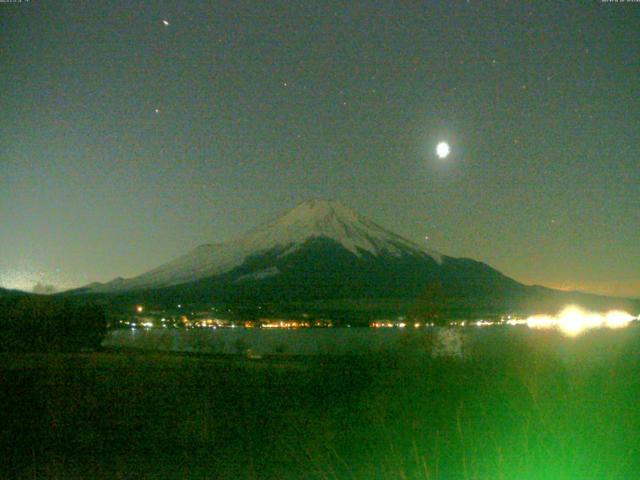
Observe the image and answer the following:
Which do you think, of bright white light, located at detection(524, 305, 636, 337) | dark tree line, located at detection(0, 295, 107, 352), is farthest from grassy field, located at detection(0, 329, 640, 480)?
dark tree line, located at detection(0, 295, 107, 352)

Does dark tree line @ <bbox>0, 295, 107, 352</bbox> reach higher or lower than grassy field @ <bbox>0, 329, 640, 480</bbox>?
higher

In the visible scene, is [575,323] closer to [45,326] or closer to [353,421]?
[45,326]

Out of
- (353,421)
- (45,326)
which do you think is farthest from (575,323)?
(353,421)

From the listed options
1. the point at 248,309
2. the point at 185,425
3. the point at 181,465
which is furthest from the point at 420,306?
the point at 248,309

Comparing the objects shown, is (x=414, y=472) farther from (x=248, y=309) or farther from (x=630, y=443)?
(x=248, y=309)

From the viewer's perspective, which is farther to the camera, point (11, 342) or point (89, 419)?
point (11, 342)

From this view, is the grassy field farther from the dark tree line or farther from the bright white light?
the dark tree line
